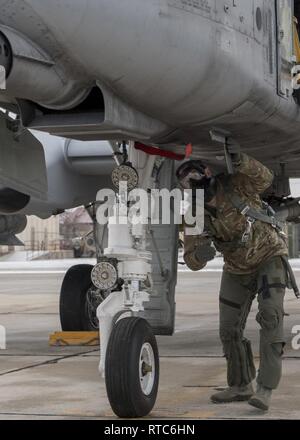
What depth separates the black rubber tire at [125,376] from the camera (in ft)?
19.6

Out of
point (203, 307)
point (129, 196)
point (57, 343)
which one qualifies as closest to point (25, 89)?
point (129, 196)

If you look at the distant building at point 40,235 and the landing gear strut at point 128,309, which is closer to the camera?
the landing gear strut at point 128,309

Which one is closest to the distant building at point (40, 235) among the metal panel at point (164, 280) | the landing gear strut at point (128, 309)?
the metal panel at point (164, 280)

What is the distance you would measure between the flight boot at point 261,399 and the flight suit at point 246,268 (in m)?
0.04

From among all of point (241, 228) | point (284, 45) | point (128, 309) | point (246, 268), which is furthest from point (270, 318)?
point (284, 45)

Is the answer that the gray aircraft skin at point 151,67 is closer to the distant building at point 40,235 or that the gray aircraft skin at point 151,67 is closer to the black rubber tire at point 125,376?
the black rubber tire at point 125,376

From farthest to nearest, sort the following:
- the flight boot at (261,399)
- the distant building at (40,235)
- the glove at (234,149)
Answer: the distant building at (40,235) < the glove at (234,149) < the flight boot at (261,399)

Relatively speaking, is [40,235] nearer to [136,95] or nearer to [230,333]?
[230,333]

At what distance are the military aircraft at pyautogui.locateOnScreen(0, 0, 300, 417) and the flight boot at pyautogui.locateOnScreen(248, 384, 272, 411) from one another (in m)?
0.70

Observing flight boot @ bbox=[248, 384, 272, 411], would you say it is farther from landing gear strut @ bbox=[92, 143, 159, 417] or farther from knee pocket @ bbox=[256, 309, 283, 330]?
landing gear strut @ bbox=[92, 143, 159, 417]

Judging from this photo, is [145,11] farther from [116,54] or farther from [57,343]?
[57,343]

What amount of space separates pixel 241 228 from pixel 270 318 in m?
0.69

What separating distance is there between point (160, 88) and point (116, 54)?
550 mm

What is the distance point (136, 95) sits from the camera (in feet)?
19.6
